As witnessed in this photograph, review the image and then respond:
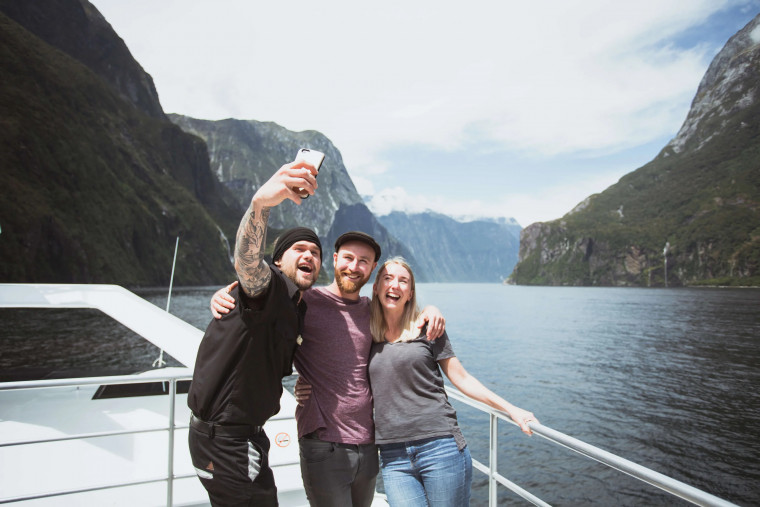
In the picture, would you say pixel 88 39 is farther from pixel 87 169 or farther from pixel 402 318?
pixel 402 318

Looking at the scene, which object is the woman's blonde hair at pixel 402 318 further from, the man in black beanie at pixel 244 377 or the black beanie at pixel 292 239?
the man in black beanie at pixel 244 377

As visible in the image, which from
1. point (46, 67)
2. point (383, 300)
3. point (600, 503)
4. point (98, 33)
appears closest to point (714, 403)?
point (600, 503)

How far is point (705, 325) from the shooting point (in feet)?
159

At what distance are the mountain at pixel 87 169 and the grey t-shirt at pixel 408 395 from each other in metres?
73.8

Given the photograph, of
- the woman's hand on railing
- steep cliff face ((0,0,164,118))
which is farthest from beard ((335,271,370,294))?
steep cliff face ((0,0,164,118))

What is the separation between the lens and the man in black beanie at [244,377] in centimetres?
221

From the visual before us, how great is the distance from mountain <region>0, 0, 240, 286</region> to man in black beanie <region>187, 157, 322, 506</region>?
73580 mm

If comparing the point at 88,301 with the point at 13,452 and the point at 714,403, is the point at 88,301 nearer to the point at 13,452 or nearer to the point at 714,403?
the point at 13,452

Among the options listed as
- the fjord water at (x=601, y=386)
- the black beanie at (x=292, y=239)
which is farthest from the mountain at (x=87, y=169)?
the black beanie at (x=292, y=239)

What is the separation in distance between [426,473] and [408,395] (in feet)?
1.53

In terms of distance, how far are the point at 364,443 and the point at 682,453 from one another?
18.3 meters

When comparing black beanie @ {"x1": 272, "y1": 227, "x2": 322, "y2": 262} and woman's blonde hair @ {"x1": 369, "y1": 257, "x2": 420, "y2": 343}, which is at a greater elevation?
black beanie @ {"x1": 272, "y1": 227, "x2": 322, "y2": 262}

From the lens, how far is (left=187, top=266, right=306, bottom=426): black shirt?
7.39ft

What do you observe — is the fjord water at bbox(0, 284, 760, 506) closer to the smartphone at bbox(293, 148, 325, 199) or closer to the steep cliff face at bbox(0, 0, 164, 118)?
the smartphone at bbox(293, 148, 325, 199)
